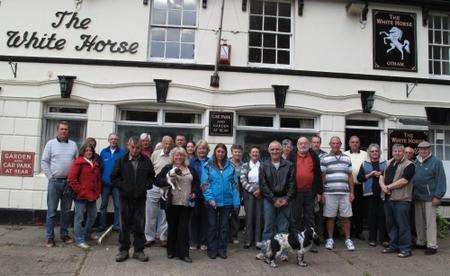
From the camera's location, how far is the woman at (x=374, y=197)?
8.07 metres

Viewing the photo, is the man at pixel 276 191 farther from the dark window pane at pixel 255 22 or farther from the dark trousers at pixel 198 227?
the dark window pane at pixel 255 22

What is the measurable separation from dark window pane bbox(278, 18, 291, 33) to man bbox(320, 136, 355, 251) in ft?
12.2

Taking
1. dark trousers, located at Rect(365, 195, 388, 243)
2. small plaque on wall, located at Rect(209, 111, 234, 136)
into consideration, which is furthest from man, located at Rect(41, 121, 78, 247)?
dark trousers, located at Rect(365, 195, 388, 243)

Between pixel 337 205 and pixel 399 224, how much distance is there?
103 centimetres

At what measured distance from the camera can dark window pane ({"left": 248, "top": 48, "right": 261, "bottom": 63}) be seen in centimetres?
1021

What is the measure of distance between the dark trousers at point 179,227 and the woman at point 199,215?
537 mm

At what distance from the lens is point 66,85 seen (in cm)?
945

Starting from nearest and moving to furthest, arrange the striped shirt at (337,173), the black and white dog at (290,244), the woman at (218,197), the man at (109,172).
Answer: the black and white dog at (290,244) < the woman at (218,197) < the striped shirt at (337,173) < the man at (109,172)

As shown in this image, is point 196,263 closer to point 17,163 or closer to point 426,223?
point 426,223

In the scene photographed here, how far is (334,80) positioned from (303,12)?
1.73 meters

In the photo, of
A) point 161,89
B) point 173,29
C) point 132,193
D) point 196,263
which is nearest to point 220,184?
point 196,263

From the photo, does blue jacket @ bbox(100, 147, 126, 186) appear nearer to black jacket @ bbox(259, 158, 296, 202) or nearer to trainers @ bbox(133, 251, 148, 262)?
trainers @ bbox(133, 251, 148, 262)

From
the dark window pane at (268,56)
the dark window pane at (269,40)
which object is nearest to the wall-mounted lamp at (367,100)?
the dark window pane at (268,56)

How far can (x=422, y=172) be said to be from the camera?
766 centimetres
